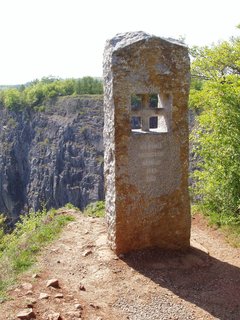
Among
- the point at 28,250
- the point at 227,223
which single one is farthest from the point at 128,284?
the point at 227,223

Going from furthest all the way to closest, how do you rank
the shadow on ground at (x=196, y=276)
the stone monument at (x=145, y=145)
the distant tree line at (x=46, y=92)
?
the distant tree line at (x=46, y=92) < the stone monument at (x=145, y=145) < the shadow on ground at (x=196, y=276)

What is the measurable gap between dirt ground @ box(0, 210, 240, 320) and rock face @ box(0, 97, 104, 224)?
167 ft

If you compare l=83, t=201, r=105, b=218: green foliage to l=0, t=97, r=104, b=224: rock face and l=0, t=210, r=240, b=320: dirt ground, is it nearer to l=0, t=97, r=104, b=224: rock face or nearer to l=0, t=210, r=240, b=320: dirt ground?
l=0, t=210, r=240, b=320: dirt ground

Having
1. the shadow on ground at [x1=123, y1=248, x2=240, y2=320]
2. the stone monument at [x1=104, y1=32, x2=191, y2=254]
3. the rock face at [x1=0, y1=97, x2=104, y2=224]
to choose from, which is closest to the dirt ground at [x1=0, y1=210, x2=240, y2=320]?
the shadow on ground at [x1=123, y1=248, x2=240, y2=320]

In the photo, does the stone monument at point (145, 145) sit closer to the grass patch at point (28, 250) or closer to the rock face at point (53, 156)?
the grass patch at point (28, 250)

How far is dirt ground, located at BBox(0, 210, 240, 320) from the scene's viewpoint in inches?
243

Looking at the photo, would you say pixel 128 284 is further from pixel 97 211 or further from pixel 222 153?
pixel 97 211

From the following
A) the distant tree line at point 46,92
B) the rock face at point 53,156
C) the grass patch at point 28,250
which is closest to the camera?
the grass patch at point 28,250

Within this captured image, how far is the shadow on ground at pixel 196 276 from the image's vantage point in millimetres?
6652

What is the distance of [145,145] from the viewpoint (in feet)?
26.2

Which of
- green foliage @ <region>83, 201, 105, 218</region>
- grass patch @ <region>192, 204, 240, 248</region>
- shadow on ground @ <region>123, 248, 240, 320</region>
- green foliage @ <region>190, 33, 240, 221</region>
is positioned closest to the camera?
shadow on ground @ <region>123, 248, 240, 320</region>

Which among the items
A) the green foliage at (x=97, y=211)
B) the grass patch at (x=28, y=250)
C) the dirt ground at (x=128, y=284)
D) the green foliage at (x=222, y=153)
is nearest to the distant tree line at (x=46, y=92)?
the green foliage at (x=97, y=211)

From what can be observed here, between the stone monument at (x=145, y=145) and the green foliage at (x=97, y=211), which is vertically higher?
the stone monument at (x=145, y=145)

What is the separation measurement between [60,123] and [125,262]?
63030 mm
